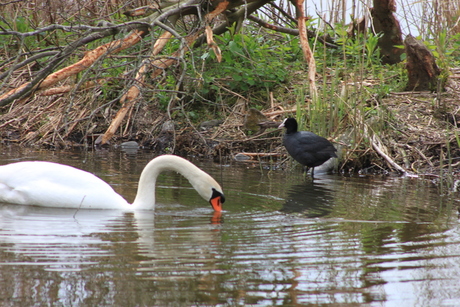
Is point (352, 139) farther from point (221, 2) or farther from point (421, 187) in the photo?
point (221, 2)

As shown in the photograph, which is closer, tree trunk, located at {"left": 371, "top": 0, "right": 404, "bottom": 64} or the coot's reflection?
the coot's reflection

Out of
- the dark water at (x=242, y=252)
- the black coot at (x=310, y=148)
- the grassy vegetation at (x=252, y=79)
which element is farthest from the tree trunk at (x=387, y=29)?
the dark water at (x=242, y=252)

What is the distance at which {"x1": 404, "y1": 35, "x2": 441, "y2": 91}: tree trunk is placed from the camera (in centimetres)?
948

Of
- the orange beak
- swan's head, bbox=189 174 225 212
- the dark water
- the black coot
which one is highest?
the black coot

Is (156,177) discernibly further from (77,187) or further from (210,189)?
(77,187)

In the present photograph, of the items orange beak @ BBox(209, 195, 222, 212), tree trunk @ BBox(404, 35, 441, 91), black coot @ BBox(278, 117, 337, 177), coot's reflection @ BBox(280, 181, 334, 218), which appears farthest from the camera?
tree trunk @ BBox(404, 35, 441, 91)

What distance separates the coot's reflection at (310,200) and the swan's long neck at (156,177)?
2.53 ft

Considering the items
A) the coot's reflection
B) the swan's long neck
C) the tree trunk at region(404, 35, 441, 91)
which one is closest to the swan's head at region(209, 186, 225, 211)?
the swan's long neck

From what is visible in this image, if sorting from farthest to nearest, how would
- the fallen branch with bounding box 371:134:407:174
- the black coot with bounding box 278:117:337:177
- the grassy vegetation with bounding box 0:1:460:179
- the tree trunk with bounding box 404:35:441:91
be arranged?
the tree trunk with bounding box 404:35:441:91 < the grassy vegetation with bounding box 0:1:460:179 < the fallen branch with bounding box 371:134:407:174 < the black coot with bounding box 278:117:337:177

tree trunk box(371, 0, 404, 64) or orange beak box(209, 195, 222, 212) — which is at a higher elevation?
tree trunk box(371, 0, 404, 64)

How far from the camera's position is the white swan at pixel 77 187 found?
546 cm

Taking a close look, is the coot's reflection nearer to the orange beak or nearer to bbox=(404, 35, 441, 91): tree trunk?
the orange beak

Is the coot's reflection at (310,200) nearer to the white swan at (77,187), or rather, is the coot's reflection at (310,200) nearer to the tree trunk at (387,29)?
the white swan at (77,187)

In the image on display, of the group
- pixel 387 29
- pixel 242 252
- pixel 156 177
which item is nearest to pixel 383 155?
pixel 156 177
